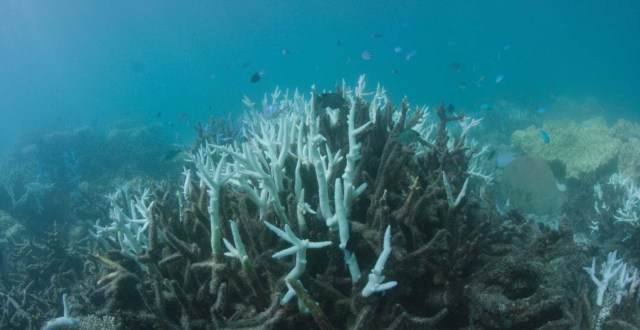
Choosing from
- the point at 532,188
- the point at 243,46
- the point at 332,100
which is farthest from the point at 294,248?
the point at 243,46

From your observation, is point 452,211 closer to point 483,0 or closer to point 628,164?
point 628,164

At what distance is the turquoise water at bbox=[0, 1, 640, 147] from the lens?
70750 millimetres

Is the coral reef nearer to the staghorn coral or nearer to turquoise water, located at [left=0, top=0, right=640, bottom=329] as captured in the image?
turquoise water, located at [left=0, top=0, right=640, bottom=329]

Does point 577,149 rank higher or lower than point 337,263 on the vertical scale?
higher

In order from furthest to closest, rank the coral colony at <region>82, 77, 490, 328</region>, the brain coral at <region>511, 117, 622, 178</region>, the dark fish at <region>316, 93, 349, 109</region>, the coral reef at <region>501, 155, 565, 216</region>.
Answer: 1. the brain coral at <region>511, 117, 622, 178</region>
2. the coral reef at <region>501, 155, 565, 216</region>
3. the dark fish at <region>316, 93, 349, 109</region>
4. the coral colony at <region>82, 77, 490, 328</region>

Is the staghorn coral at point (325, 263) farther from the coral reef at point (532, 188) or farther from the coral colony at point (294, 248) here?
the coral reef at point (532, 188)

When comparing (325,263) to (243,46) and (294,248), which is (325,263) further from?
(243,46)

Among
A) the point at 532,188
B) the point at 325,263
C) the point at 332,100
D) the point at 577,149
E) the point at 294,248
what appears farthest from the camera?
the point at 577,149

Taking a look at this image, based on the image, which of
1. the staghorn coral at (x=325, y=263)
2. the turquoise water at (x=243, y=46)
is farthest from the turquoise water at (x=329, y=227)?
the turquoise water at (x=243, y=46)

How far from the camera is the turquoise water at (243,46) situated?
7075cm

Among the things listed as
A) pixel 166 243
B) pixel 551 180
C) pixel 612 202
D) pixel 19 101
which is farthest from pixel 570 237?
pixel 19 101

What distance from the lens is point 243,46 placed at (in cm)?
14612

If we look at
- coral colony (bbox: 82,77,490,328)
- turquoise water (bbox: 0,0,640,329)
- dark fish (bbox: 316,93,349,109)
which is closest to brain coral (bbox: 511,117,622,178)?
turquoise water (bbox: 0,0,640,329)

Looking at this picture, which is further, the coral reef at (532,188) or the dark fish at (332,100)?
the coral reef at (532,188)
